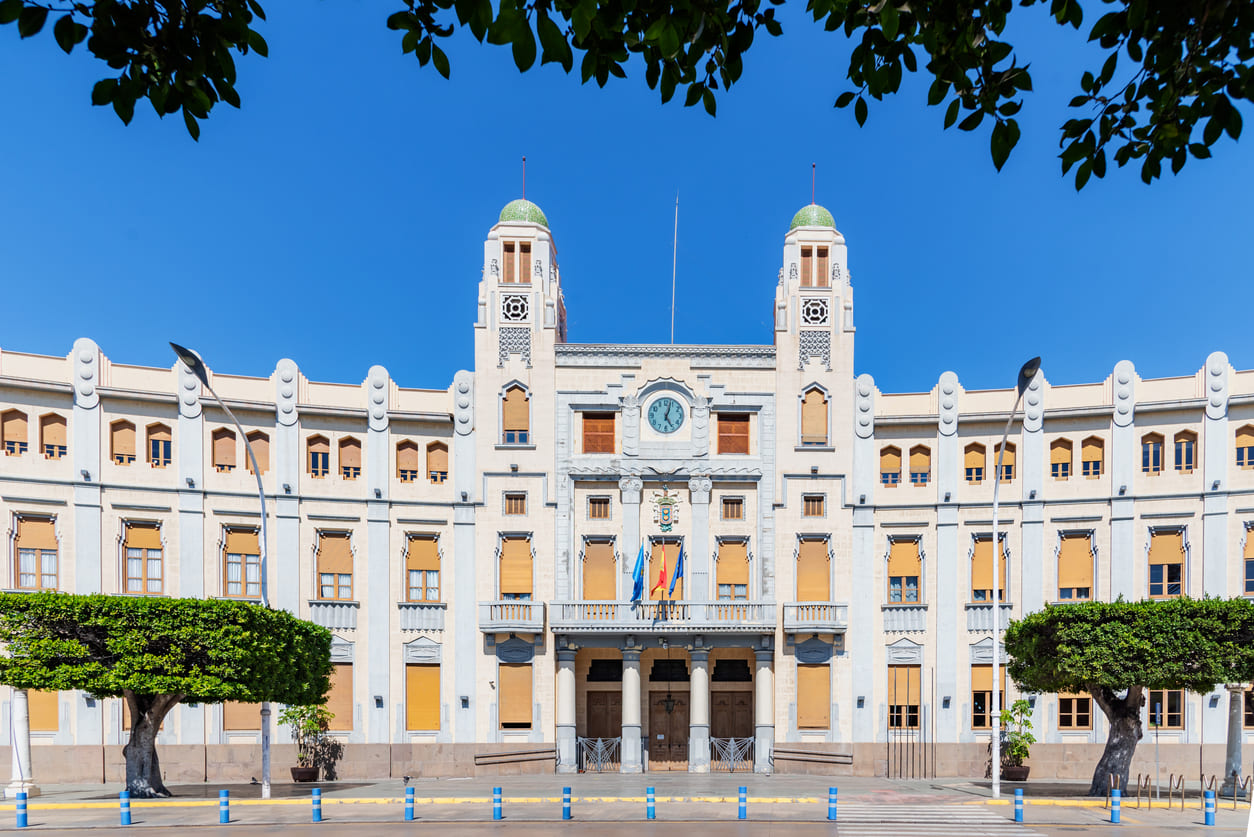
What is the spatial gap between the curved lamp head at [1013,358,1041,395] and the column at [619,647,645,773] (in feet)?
61.7

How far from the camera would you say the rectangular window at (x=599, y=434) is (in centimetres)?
Result: 4368

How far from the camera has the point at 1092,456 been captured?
41.8 m

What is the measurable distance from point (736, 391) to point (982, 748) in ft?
59.3

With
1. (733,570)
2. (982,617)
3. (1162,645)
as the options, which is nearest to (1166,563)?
(982,617)

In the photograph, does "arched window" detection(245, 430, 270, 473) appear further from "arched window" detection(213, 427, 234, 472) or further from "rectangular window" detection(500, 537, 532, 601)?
"rectangular window" detection(500, 537, 532, 601)

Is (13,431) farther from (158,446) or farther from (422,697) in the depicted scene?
(422,697)

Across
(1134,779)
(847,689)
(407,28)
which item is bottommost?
(1134,779)

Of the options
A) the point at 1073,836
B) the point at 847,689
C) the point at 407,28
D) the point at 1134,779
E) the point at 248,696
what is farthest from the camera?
the point at 847,689

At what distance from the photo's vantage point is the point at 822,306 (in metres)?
44.2

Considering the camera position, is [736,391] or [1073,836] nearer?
[1073,836]

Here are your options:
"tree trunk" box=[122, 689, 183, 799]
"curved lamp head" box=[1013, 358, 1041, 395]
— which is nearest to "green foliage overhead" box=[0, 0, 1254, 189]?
"curved lamp head" box=[1013, 358, 1041, 395]

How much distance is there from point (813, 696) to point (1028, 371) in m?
17.4

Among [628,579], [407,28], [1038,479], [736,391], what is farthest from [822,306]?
[407,28]

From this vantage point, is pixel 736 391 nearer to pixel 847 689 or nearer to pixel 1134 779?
pixel 847 689
